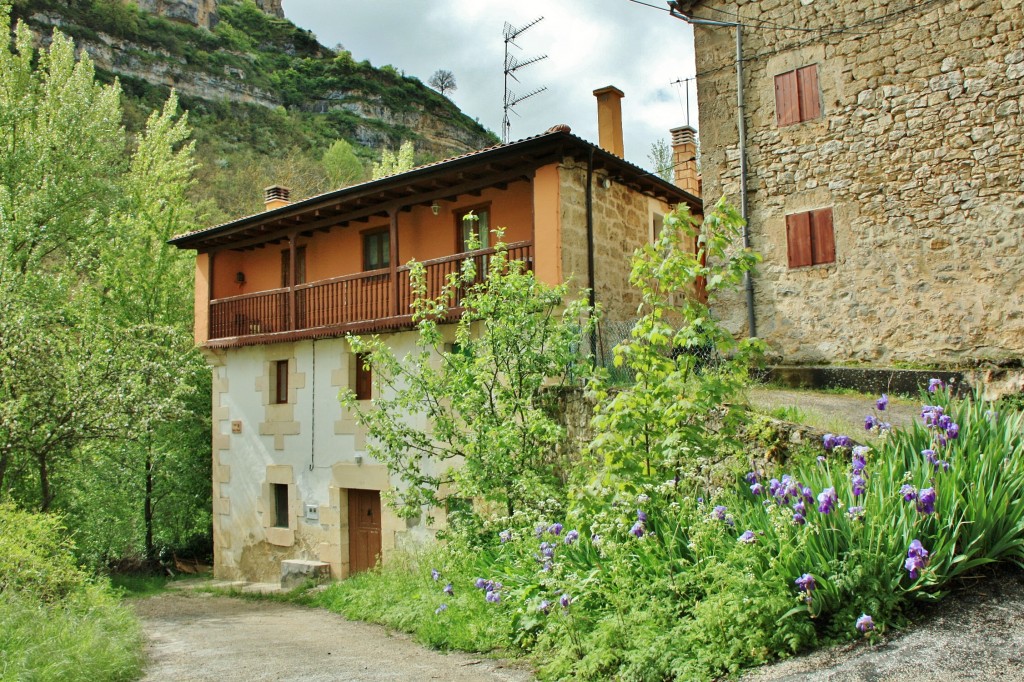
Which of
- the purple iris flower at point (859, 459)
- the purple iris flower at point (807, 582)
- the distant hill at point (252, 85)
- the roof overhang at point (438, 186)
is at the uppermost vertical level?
the distant hill at point (252, 85)

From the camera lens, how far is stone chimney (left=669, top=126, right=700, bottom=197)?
1670 centimetres

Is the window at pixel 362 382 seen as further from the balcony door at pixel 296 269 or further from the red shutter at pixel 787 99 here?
the red shutter at pixel 787 99

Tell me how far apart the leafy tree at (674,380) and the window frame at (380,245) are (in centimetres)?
850

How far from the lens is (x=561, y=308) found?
11555 mm

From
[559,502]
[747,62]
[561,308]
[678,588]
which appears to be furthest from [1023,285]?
[678,588]

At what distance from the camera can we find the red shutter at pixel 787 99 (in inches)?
505

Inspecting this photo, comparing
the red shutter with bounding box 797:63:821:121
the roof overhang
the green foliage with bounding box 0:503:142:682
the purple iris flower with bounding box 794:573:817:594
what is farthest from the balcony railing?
the purple iris flower with bounding box 794:573:817:594

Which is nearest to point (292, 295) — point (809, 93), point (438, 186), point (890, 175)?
point (438, 186)

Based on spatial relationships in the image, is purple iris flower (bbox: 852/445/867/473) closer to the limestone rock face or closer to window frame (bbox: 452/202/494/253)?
window frame (bbox: 452/202/494/253)

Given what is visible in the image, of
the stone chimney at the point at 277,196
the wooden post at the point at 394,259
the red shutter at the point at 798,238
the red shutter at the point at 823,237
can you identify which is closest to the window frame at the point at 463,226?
the wooden post at the point at 394,259

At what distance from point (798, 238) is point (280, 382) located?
9.69m

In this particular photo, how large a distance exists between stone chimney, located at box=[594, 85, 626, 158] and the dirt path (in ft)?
30.5

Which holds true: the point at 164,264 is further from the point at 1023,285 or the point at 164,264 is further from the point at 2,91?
the point at 1023,285

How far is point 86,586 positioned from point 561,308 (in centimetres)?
667
